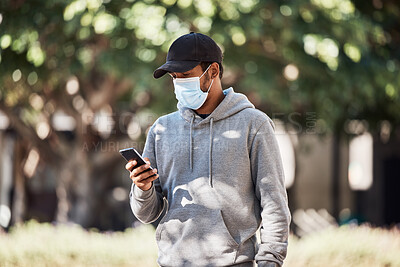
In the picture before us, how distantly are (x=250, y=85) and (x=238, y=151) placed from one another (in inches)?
239

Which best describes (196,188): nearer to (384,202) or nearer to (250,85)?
(250,85)

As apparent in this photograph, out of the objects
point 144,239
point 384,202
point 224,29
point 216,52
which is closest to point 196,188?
point 216,52

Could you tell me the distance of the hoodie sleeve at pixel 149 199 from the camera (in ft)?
10.3

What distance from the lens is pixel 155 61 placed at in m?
8.63

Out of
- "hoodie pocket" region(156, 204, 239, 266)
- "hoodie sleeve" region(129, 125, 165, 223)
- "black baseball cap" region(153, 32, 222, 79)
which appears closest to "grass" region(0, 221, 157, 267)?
"hoodie sleeve" region(129, 125, 165, 223)

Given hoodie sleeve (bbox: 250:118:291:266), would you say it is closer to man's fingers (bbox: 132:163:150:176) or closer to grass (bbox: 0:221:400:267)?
man's fingers (bbox: 132:163:150:176)

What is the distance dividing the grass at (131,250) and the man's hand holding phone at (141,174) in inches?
193

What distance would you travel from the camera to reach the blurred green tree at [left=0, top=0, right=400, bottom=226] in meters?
7.55

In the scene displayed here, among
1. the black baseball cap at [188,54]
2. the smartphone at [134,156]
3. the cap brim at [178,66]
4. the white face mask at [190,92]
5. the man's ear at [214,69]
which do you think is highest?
the black baseball cap at [188,54]

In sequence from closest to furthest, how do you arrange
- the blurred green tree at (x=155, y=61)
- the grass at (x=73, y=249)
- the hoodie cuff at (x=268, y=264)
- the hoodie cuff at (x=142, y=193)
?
the hoodie cuff at (x=268, y=264) < the hoodie cuff at (x=142, y=193) < the blurred green tree at (x=155, y=61) < the grass at (x=73, y=249)

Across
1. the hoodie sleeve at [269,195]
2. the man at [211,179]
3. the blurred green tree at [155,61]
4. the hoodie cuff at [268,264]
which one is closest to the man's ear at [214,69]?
the man at [211,179]

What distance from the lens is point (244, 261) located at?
120 inches

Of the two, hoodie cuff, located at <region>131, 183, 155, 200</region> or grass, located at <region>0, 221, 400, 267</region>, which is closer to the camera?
hoodie cuff, located at <region>131, 183, 155, 200</region>

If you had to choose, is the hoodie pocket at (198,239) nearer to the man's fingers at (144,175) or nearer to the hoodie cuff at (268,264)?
the hoodie cuff at (268,264)
